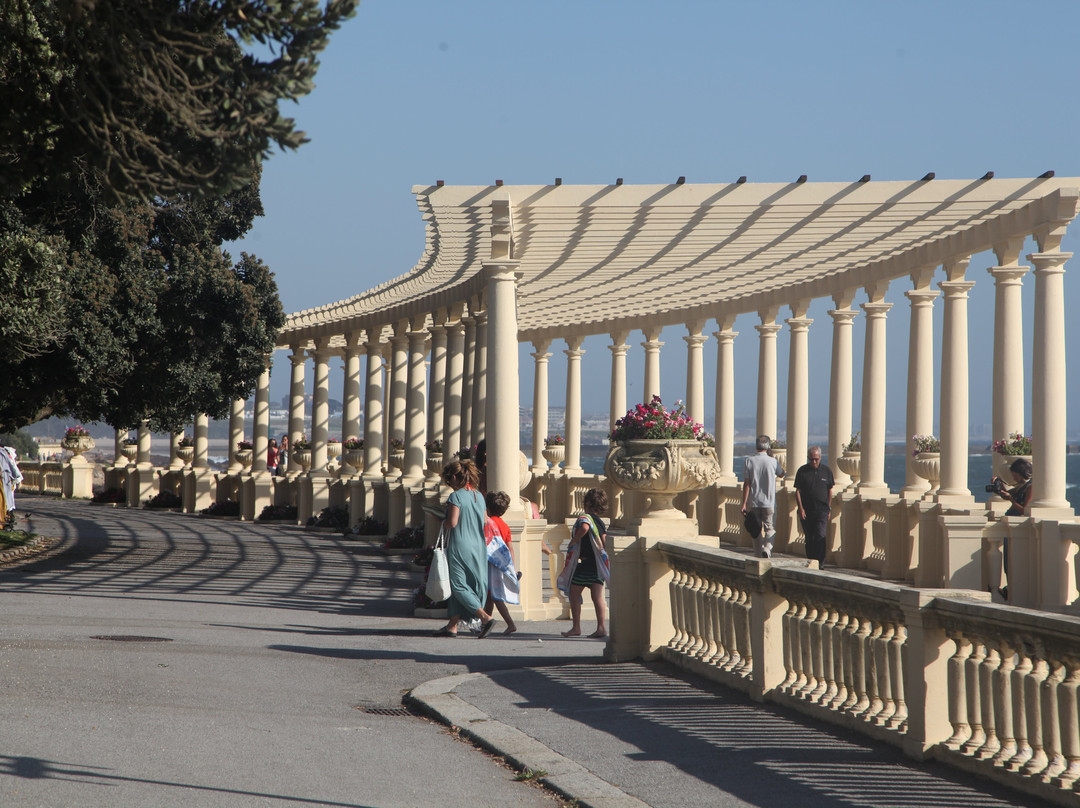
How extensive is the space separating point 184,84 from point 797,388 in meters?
23.3

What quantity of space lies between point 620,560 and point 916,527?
398 inches

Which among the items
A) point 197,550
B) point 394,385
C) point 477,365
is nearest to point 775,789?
point 477,365

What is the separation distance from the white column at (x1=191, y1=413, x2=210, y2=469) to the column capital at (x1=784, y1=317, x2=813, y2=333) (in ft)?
79.5

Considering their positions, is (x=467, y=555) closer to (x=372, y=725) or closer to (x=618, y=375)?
(x=372, y=725)

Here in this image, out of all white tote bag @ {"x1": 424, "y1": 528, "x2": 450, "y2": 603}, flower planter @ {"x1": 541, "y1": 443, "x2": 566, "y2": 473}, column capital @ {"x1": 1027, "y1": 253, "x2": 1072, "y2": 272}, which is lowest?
white tote bag @ {"x1": 424, "y1": 528, "x2": 450, "y2": 603}

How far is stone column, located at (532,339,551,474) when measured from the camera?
147ft

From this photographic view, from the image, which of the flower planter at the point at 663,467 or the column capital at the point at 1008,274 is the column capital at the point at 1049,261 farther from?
the flower planter at the point at 663,467

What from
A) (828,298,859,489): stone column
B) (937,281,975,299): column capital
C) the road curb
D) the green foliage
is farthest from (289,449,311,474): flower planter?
the green foliage

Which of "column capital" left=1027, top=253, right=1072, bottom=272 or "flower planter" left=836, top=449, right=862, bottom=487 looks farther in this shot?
"flower planter" left=836, top=449, right=862, bottom=487

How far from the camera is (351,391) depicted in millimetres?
42281

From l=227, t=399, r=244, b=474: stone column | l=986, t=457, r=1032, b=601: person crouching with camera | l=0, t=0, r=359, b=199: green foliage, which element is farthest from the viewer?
l=227, t=399, r=244, b=474: stone column

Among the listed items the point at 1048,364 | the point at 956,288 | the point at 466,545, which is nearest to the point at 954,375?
the point at 956,288

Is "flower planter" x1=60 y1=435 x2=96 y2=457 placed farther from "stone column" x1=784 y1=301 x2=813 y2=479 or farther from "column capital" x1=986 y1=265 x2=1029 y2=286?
"column capital" x1=986 y1=265 x2=1029 y2=286

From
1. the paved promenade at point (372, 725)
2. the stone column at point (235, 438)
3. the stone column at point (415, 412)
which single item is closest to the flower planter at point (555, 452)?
the stone column at point (415, 412)
